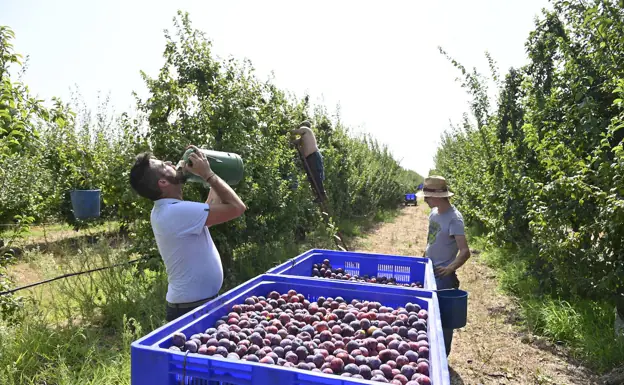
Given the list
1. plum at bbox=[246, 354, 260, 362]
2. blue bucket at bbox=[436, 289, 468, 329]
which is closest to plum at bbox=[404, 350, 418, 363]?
plum at bbox=[246, 354, 260, 362]

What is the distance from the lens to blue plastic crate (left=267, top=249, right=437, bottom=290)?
3.28m

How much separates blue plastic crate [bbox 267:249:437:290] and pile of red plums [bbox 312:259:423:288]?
0.20 feet

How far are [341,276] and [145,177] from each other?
60.3 inches

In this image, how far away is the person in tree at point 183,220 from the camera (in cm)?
245

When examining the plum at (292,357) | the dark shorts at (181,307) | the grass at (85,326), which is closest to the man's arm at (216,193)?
the dark shorts at (181,307)

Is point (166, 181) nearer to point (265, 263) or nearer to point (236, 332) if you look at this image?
point (236, 332)

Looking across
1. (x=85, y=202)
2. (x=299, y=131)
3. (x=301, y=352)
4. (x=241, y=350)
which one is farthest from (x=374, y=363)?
(x=85, y=202)

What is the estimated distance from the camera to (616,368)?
11.8 feet

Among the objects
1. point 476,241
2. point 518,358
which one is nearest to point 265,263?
point 518,358

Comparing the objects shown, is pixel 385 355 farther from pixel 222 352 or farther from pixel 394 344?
pixel 222 352

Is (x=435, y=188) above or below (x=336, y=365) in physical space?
above

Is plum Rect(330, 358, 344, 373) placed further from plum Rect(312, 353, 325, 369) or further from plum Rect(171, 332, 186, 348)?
plum Rect(171, 332, 186, 348)

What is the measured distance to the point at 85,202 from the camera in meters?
8.16

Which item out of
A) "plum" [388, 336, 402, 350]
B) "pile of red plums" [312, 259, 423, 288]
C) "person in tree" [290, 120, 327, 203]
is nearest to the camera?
"plum" [388, 336, 402, 350]
